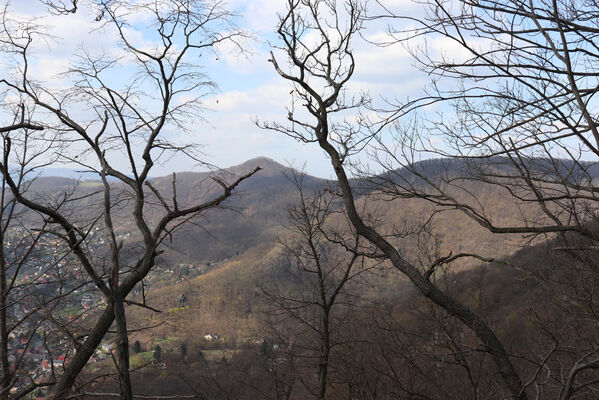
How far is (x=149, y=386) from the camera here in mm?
35219

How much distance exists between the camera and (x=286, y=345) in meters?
8.57

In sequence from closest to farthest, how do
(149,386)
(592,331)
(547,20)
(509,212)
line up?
(547,20) < (592,331) < (149,386) < (509,212)

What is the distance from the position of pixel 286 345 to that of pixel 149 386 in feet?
106

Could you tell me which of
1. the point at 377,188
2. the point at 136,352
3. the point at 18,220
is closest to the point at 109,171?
the point at 18,220

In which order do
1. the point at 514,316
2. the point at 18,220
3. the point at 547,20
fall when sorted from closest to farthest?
the point at 547,20, the point at 18,220, the point at 514,316

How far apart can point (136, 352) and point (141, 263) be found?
199 ft

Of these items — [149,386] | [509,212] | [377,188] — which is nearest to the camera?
[377,188]

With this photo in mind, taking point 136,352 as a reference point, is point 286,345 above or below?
above

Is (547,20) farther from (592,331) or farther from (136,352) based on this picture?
(136,352)

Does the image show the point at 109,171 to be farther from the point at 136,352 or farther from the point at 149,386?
the point at 136,352

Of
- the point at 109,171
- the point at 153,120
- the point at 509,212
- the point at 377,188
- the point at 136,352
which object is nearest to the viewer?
the point at 377,188

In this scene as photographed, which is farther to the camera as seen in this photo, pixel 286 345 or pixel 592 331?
pixel 592 331

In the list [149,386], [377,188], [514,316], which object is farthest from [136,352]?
[377,188]

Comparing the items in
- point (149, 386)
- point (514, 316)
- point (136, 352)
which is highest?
point (514, 316)
